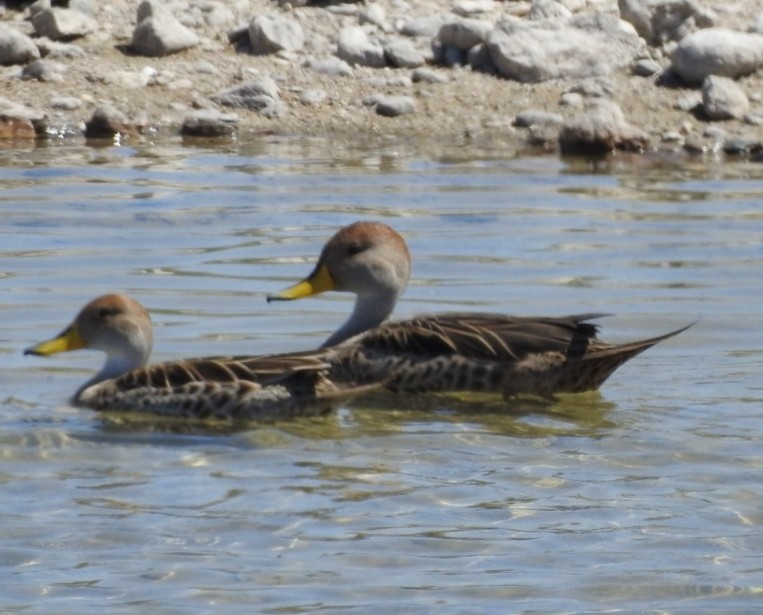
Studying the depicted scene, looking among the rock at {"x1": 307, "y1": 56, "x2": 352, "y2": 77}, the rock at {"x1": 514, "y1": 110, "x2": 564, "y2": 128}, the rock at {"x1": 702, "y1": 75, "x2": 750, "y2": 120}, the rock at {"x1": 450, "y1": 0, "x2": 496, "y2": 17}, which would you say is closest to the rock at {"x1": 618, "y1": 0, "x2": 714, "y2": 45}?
the rock at {"x1": 450, "y1": 0, "x2": 496, "y2": 17}

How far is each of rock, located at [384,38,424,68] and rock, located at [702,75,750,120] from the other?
2.59 meters

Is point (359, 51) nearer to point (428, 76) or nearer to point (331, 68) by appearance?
point (331, 68)

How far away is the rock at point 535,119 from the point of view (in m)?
A: 17.7

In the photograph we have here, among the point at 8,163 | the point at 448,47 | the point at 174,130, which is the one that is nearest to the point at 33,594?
the point at 8,163

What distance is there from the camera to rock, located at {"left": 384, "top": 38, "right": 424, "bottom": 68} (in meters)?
18.6

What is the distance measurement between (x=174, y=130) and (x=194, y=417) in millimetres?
8885

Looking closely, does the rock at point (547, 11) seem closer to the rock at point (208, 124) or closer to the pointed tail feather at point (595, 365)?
the rock at point (208, 124)

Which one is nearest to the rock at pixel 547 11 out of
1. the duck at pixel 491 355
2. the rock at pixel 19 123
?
the rock at pixel 19 123

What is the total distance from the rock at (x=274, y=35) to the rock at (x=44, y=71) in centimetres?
176

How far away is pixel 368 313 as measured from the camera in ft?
33.0

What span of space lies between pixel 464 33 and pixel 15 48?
3.92m

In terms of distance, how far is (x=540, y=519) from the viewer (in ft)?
24.1

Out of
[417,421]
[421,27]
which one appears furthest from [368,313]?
[421,27]

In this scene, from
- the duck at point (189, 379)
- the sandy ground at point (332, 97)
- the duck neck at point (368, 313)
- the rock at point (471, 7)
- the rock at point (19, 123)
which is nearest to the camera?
the duck at point (189, 379)
